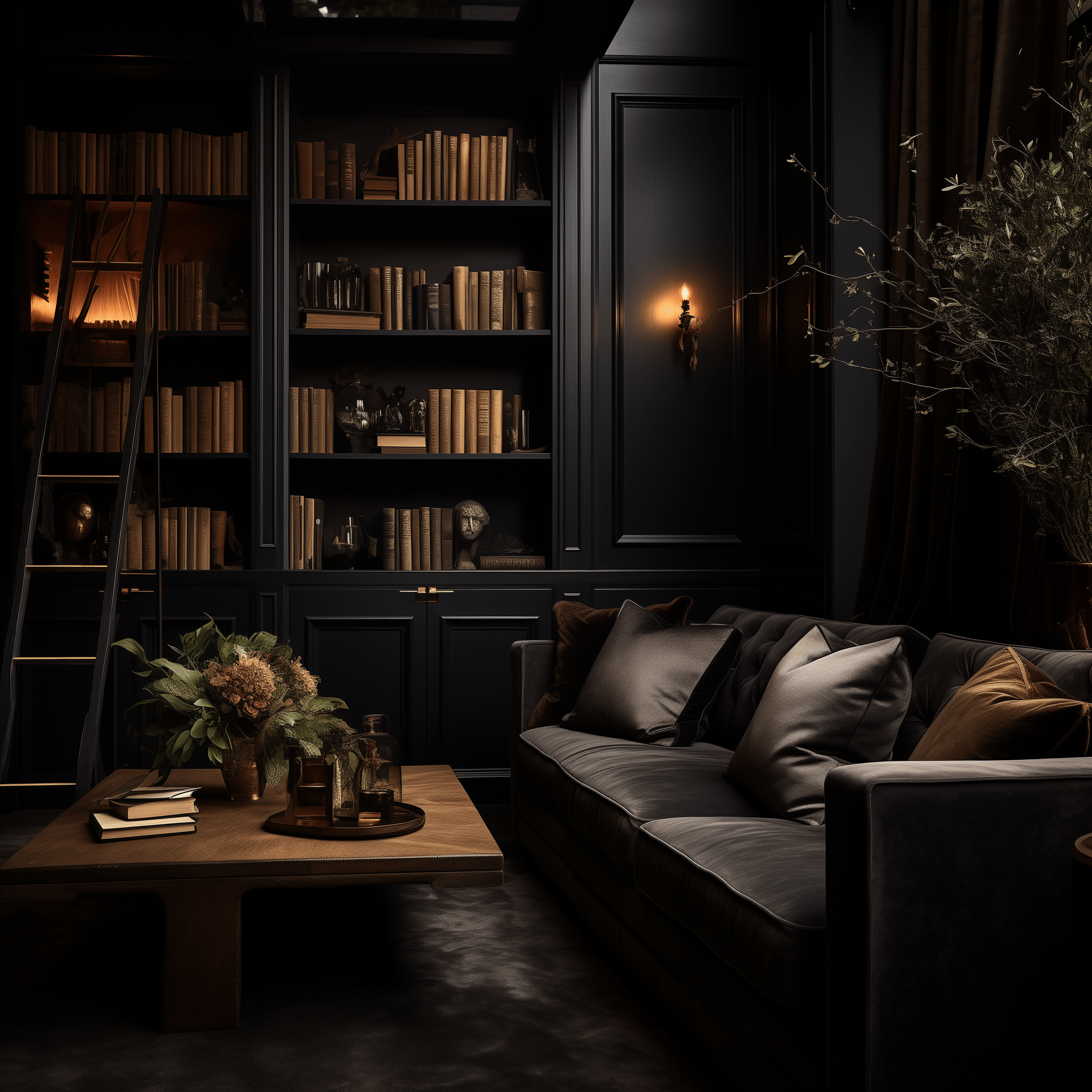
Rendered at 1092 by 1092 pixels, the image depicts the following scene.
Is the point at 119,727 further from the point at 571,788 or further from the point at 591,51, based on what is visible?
the point at 591,51

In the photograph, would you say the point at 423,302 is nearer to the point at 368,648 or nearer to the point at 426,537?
the point at 426,537

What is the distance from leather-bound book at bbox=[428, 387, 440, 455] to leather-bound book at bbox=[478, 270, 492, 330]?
0.34 m

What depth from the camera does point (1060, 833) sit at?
152 cm

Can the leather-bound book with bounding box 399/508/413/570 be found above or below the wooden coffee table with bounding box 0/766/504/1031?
above

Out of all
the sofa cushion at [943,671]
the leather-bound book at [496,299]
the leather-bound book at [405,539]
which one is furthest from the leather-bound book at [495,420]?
the sofa cushion at [943,671]

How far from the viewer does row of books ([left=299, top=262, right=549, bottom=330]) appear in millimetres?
4445

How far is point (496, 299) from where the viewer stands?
4.51m

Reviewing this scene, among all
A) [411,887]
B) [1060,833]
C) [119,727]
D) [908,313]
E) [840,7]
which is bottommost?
[411,887]

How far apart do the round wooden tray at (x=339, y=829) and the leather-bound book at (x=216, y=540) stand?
2.18 metres

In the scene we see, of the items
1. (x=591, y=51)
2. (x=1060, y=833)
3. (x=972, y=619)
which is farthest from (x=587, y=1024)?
(x=591, y=51)

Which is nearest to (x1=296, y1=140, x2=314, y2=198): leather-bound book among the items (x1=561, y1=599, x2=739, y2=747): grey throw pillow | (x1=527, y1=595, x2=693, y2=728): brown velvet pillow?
(x1=527, y1=595, x2=693, y2=728): brown velvet pillow

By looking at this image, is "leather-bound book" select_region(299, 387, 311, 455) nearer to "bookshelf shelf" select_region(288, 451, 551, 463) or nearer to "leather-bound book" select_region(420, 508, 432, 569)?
"bookshelf shelf" select_region(288, 451, 551, 463)

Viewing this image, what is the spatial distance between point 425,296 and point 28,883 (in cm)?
296

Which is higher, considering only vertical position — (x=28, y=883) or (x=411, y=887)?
(x=28, y=883)
